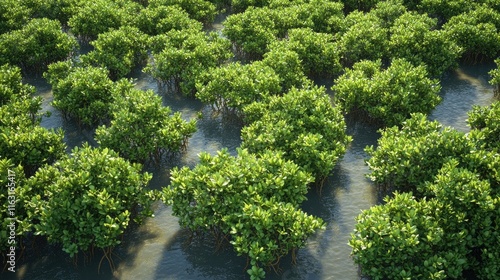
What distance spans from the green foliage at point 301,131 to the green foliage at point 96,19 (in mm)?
10610

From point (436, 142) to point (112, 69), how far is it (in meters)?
13.1

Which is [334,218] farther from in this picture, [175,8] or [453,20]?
[175,8]

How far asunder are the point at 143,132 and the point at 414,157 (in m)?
7.98

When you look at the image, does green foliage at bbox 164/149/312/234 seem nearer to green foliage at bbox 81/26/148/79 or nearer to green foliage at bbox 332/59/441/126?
green foliage at bbox 332/59/441/126

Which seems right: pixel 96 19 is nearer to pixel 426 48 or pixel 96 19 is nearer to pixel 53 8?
pixel 53 8

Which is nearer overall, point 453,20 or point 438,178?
point 438,178

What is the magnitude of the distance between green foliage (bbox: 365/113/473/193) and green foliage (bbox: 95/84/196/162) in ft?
19.6

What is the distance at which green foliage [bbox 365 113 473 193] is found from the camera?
41.3 ft

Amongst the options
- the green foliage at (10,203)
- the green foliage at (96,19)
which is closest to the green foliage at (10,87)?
the green foliage at (10,203)

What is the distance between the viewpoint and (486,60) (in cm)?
2078

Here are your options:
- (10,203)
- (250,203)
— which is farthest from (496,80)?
(10,203)

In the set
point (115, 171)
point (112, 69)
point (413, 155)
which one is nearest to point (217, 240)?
point (115, 171)

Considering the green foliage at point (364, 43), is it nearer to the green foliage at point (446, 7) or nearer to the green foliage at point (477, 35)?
the green foliage at point (477, 35)

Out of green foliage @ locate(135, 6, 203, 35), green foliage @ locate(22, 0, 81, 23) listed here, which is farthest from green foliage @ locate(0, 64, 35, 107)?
green foliage @ locate(22, 0, 81, 23)
